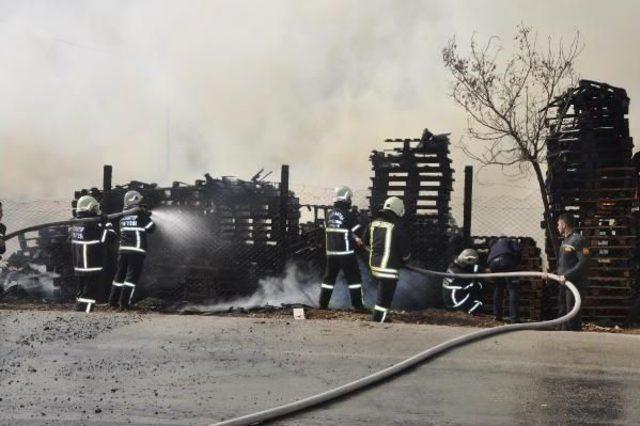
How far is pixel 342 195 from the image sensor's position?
1071 cm

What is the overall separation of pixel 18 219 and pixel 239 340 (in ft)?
29.9

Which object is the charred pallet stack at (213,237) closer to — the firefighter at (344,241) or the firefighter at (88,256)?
the firefighter at (88,256)

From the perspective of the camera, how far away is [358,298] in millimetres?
10711

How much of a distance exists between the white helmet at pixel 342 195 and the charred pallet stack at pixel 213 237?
3.03m

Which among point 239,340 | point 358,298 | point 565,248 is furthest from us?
point 358,298

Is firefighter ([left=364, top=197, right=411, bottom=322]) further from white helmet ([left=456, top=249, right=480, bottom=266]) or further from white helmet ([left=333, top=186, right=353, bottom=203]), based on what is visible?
white helmet ([left=456, top=249, right=480, bottom=266])

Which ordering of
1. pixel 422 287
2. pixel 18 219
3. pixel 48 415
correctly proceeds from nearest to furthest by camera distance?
1. pixel 48 415
2. pixel 422 287
3. pixel 18 219

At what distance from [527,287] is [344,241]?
173 inches

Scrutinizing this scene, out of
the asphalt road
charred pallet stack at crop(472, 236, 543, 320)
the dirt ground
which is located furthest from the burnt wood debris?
the asphalt road

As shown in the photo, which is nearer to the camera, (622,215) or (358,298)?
(358,298)

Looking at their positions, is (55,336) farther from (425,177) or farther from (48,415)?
(425,177)

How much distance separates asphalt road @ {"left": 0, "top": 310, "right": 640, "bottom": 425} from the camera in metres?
5.32

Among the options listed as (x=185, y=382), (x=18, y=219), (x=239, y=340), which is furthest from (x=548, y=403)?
(x=18, y=219)

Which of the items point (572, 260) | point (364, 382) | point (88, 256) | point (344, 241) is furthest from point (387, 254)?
point (88, 256)
